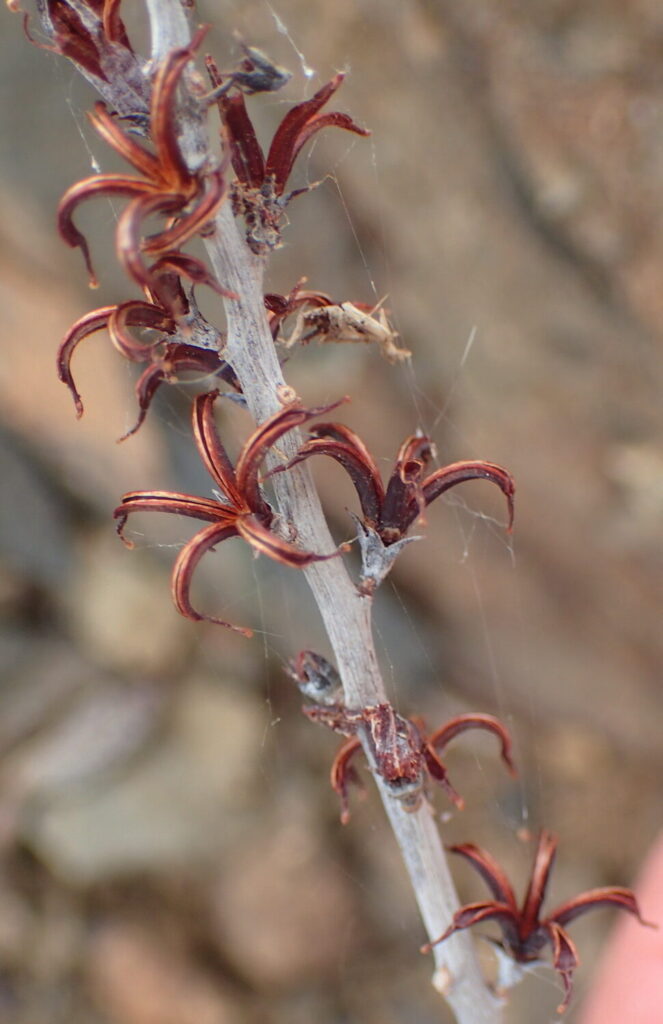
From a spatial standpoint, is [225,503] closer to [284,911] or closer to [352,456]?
[352,456]

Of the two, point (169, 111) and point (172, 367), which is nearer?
point (169, 111)

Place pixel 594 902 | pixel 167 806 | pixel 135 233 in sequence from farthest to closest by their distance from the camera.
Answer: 1. pixel 167 806
2. pixel 594 902
3. pixel 135 233

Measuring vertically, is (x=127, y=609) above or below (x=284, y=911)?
above

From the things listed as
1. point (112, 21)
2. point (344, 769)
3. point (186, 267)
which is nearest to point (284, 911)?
point (344, 769)

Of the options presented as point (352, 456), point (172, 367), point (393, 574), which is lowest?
point (393, 574)

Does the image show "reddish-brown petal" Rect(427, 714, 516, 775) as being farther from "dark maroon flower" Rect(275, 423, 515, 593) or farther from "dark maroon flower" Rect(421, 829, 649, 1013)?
"dark maroon flower" Rect(275, 423, 515, 593)

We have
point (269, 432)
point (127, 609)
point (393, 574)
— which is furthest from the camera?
point (127, 609)

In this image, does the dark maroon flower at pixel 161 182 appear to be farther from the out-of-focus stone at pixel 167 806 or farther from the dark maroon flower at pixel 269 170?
the out-of-focus stone at pixel 167 806

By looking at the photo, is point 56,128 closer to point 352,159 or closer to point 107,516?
point 352,159
